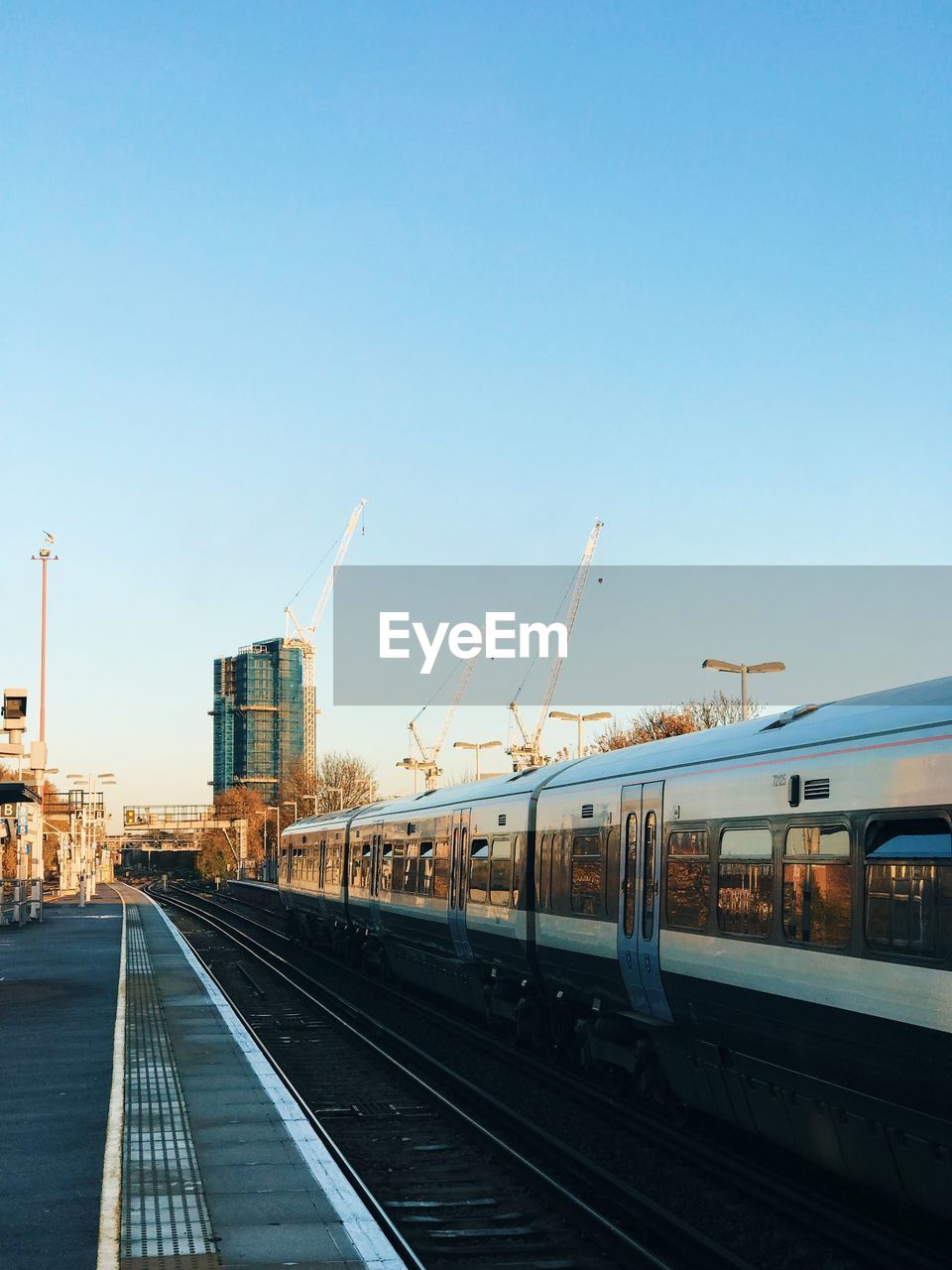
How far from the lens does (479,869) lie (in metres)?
21.6

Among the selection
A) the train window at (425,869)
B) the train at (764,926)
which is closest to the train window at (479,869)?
the train at (764,926)

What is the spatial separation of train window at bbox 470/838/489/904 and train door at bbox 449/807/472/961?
1.01 feet

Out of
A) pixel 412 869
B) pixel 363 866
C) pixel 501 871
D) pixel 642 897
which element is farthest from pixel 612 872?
pixel 363 866

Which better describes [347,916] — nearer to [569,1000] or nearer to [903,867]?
[569,1000]

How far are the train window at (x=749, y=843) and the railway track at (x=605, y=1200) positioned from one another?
2.58 meters

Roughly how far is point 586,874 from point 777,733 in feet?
16.0

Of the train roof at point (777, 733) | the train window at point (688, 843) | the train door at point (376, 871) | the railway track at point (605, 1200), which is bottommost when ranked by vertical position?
the railway track at point (605, 1200)

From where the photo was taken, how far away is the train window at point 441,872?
23.7 m

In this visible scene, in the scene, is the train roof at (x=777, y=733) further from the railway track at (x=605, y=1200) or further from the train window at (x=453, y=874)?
the railway track at (x=605, y=1200)

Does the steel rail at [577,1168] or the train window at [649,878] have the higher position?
the train window at [649,878]

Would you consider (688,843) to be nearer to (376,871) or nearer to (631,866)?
(631,866)

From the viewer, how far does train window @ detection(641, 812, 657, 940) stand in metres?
14.1

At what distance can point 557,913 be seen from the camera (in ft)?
57.2

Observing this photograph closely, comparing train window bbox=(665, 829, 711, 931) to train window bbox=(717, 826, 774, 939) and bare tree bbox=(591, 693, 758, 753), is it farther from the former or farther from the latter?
bare tree bbox=(591, 693, 758, 753)
